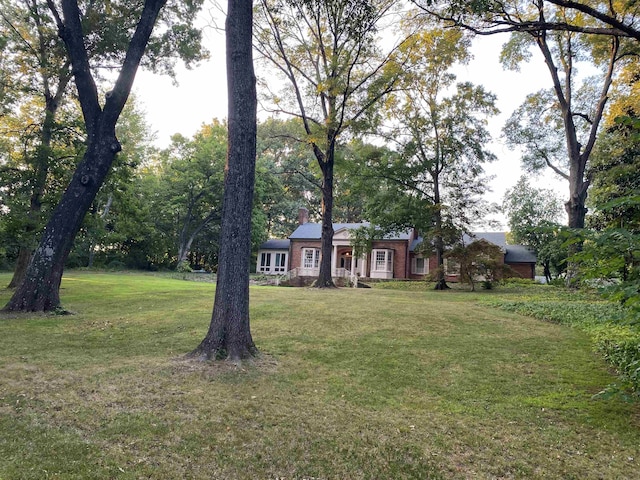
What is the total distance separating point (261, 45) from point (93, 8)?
7820 mm

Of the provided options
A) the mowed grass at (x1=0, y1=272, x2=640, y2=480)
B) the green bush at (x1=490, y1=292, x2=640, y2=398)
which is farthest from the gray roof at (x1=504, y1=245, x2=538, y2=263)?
the mowed grass at (x1=0, y1=272, x2=640, y2=480)

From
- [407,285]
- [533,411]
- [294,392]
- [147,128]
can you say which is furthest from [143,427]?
[147,128]

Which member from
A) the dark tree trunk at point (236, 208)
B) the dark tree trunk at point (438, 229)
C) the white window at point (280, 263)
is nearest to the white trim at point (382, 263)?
the dark tree trunk at point (438, 229)

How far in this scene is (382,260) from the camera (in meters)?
32.0

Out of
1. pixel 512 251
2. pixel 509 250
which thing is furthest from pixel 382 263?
pixel 512 251

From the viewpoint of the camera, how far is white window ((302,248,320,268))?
34344 mm

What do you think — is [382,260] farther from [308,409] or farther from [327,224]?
[308,409]

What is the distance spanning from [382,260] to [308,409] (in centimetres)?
2846

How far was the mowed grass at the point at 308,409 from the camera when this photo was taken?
116 inches

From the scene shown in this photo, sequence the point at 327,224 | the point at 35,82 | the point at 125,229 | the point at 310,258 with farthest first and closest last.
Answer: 1. the point at 310,258
2. the point at 125,229
3. the point at 327,224
4. the point at 35,82

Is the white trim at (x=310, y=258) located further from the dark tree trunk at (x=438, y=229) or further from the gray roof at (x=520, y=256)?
the gray roof at (x=520, y=256)

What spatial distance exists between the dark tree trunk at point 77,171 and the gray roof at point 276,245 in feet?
97.2

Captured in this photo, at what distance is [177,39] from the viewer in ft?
39.0

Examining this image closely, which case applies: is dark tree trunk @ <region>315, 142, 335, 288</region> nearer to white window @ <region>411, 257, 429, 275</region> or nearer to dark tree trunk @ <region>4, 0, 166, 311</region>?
dark tree trunk @ <region>4, 0, 166, 311</region>
